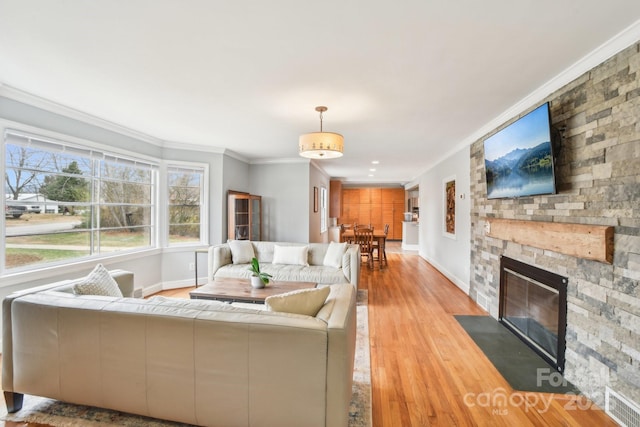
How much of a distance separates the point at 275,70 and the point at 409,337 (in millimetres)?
2843

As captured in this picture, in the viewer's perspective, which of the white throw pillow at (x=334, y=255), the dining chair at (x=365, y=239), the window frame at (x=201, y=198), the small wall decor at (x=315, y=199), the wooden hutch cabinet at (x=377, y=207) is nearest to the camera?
the white throw pillow at (x=334, y=255)

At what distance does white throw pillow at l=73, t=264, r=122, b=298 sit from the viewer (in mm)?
2053

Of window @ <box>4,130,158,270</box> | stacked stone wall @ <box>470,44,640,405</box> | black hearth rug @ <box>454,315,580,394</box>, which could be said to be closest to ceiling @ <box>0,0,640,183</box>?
stacked stone wall @ <box>470,44,640,405</box>

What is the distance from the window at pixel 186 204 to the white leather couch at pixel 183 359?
3.06m

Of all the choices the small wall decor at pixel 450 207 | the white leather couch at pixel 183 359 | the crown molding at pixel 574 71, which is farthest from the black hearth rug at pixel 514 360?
the crown molding at pixel 574 71

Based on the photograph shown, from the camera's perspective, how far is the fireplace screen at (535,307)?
236cm

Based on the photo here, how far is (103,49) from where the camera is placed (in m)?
1.96

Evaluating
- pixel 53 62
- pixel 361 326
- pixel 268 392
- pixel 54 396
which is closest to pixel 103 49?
pixel 53 62

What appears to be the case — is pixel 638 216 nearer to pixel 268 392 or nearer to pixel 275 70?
pixel 268 392

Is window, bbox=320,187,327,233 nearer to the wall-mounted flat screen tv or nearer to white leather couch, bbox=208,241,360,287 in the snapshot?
white leather couch, bbox=208,241,360,287

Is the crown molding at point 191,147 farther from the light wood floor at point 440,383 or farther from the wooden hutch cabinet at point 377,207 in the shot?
the wooden hutch cabinet at point 377,207

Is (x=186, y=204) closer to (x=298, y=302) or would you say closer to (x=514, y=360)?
(x=298, y=302)

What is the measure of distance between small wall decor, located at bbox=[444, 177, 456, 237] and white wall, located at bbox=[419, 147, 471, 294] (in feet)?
0.35

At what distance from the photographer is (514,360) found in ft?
8.44
